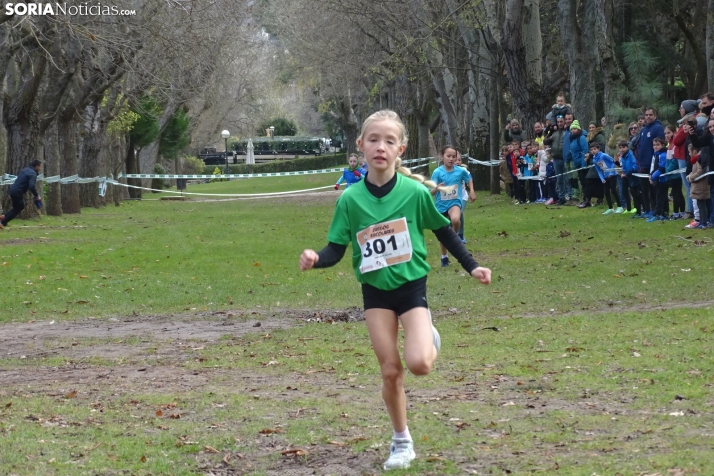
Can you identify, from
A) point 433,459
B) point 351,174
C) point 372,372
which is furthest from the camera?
point 351,174

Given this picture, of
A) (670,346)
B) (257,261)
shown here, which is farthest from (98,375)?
(257,261)

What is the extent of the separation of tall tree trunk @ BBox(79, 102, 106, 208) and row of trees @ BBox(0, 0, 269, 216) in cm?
4

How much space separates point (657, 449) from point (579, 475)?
72cm

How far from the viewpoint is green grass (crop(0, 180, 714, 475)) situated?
21.9 ft

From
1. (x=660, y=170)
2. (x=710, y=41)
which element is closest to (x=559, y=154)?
(x=710, y=41)

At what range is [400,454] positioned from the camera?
20.7ft

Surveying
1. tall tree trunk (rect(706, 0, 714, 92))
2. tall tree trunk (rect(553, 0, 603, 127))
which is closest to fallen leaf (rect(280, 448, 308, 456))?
tall tree trunk (rect(706, 0, 714, 92))

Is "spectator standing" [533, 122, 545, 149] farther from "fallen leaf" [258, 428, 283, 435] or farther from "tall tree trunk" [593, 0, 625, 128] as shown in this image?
"fallen leaf" [258, 428, 283, 435]

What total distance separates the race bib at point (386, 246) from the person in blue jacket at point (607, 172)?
788 inches

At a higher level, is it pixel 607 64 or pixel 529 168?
pixel 607 64

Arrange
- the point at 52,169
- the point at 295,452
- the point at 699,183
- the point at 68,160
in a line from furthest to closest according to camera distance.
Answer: the point at 68,160 < the point at 52,169 < the point at 699,183 < the point at 295,452

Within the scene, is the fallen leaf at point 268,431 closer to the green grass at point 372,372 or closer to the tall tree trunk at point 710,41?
the green grass at point 372,372

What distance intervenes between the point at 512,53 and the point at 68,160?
55.5 ft

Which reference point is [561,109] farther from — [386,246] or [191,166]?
[191,166]
